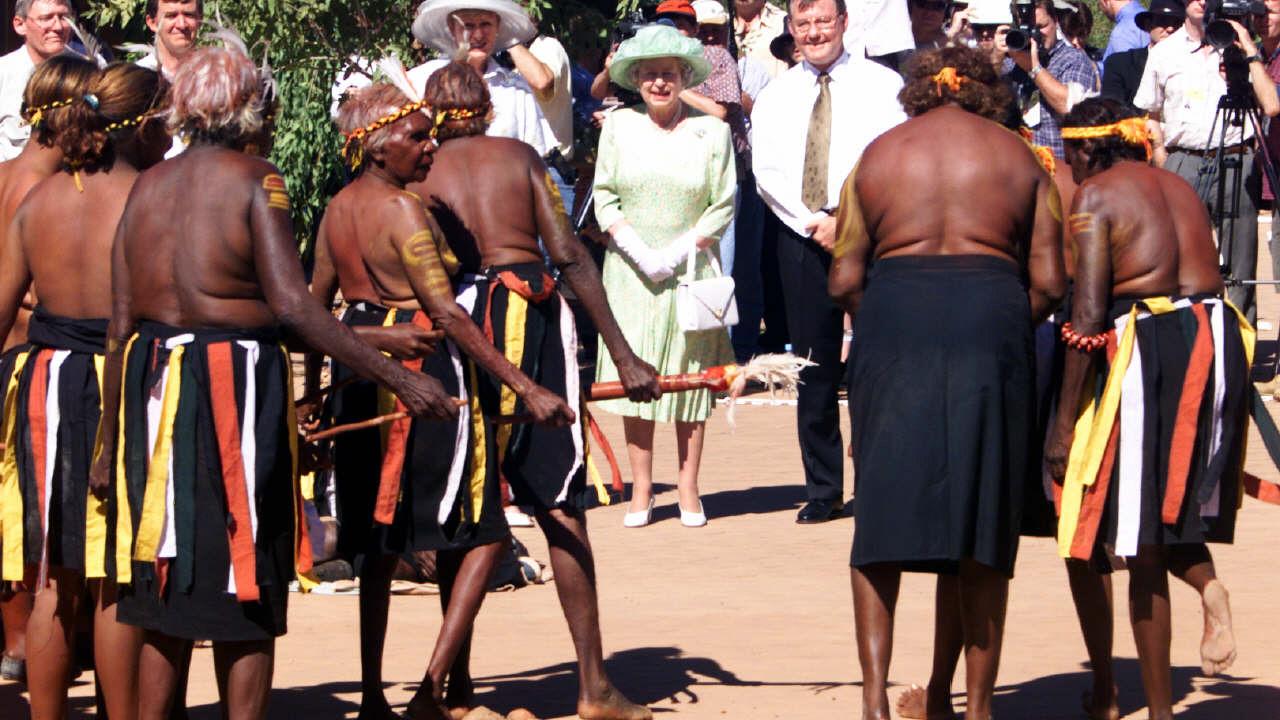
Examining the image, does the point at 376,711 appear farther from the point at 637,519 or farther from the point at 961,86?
the point at 637,519

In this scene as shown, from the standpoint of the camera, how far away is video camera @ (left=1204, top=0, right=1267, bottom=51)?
1151cm

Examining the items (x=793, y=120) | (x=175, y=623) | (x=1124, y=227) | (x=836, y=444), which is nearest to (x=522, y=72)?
(x=793, y=120)

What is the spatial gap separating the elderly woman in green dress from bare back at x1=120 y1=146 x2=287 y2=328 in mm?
4253

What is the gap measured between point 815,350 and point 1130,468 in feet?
12.8

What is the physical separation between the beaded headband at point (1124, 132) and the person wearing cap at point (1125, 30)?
26.4 feet

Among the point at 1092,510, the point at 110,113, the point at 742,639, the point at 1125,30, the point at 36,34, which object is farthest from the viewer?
the point at 1125,30

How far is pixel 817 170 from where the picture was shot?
30.5ft

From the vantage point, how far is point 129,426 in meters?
5.04

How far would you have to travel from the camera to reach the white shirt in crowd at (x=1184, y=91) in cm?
1227

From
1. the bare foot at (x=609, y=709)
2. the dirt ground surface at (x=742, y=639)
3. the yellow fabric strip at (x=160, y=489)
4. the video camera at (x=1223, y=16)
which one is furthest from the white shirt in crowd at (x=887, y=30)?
the yellow fabric strip at (x=160, y=489)

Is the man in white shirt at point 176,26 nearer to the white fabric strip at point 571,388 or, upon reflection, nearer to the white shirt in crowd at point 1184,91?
the white fabric strip at point 571,388

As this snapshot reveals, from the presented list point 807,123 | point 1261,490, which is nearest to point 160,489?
point 1261,490

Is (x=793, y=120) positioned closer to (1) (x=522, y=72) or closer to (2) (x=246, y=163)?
(1) (x=522, y=72)

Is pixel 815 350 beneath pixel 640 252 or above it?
beneath
